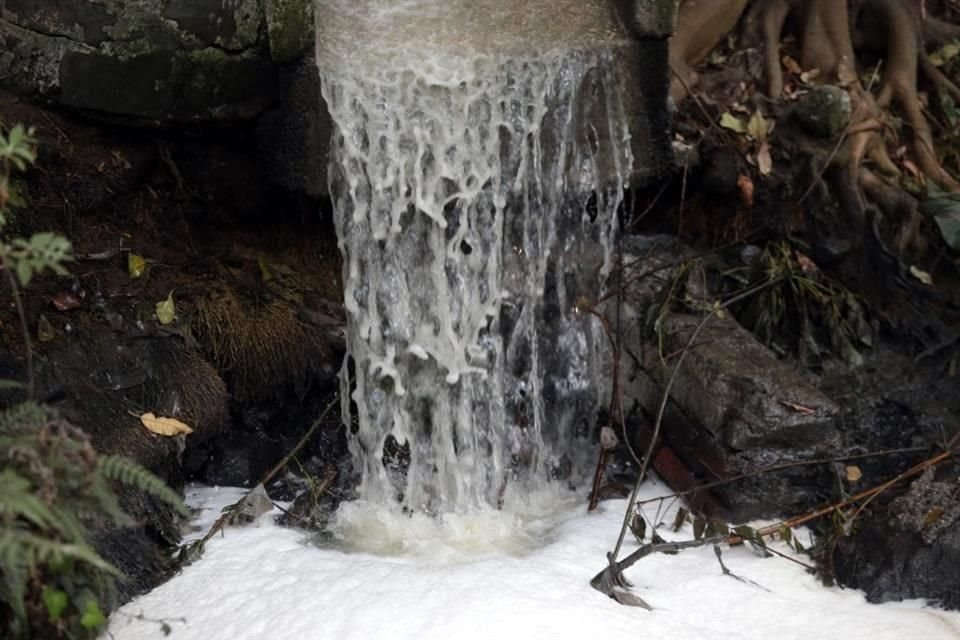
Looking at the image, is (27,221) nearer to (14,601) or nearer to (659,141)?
(14,601)

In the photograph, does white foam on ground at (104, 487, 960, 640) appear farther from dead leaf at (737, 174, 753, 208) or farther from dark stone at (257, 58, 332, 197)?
dead leaf at (737, 174, 753, 208)

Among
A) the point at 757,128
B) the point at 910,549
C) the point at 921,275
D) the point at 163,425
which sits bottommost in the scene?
the point at 910,549

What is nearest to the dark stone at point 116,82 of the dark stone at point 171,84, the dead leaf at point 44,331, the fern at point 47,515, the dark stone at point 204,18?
the dark stone at point 171,84

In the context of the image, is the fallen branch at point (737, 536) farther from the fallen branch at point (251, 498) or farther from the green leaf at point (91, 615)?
the green leaf at point (91, 615)

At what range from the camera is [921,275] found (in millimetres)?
4855

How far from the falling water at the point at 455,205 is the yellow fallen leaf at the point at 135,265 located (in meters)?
0.79

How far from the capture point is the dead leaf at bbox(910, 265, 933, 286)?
4.83 meters

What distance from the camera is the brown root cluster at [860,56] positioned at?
5160mm

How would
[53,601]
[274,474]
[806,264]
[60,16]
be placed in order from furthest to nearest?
1. [806,264]
2. [274,474]
3. [60,16]
4. [53,601]

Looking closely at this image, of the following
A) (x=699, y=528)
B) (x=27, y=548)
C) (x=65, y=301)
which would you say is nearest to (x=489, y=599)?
(x=699, y=528)

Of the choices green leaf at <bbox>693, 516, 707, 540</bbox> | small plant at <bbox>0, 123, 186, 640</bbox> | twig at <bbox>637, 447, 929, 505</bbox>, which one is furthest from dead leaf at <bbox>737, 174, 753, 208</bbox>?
small plant at <bbox>0, 123, 186, 640</bbox>

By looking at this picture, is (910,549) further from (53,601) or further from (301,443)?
(53,601)

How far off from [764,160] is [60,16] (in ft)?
9.77

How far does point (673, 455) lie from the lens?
4.26 metres
